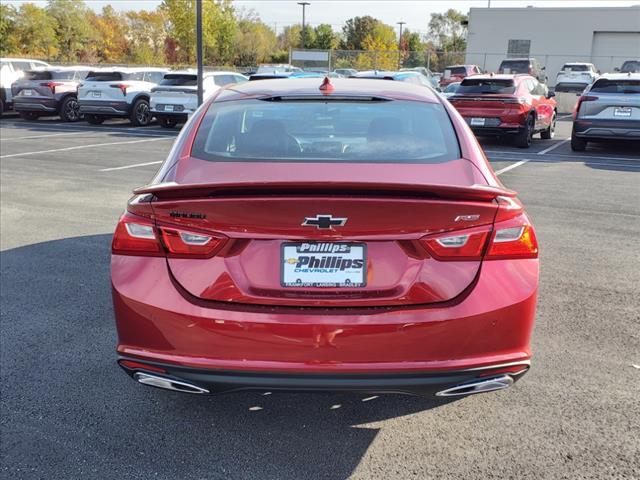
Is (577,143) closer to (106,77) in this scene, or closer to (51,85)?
(106,77)

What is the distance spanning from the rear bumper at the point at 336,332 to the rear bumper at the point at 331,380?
0.02 metres

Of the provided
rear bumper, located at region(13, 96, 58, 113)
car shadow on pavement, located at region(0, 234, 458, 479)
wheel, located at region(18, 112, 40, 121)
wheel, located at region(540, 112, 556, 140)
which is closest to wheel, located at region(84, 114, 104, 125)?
rear bumper, located at region(13, 96, 58, 113)

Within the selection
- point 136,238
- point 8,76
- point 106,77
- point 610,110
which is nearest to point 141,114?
point 106,77

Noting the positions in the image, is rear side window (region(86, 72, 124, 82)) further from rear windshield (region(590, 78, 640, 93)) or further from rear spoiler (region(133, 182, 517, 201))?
rear spoiler (region(133, 182, 517, 201))

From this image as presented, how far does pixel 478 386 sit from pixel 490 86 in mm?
13476

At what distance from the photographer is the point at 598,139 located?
46.6ft

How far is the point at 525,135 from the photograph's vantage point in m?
15.1

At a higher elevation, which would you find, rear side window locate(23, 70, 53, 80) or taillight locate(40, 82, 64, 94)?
rear side window locate(23, 70, 53, 80)

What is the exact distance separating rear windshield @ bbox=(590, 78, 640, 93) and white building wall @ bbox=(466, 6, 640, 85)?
37.6m

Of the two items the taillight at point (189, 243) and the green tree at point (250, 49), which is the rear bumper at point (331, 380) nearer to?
the taillight at point (189, 243)

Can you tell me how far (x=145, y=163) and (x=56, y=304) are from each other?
25.7 feet

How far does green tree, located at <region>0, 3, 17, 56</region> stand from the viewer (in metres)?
49.4

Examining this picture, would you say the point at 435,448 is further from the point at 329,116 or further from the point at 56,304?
the point at 56,304

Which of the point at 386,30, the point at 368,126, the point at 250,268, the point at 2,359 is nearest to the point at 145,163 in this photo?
the point at 2,359
